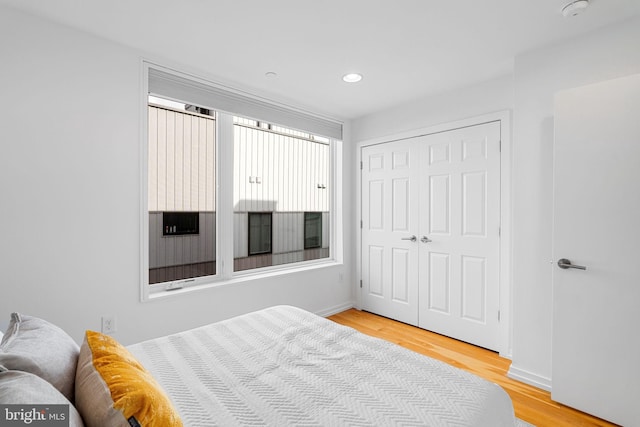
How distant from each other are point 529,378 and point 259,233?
2.64 metres

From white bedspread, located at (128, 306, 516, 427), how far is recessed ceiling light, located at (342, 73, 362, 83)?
83.9 inches

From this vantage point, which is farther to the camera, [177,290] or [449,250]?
[449,250]

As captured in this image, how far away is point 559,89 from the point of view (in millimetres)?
2232

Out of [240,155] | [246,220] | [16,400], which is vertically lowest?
[16,400]

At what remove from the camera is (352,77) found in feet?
9.27

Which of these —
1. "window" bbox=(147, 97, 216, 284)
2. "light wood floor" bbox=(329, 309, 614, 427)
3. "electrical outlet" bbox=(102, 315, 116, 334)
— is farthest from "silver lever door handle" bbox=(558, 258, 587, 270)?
"electrical outlet" bbox=(102, 315, 116, 334)

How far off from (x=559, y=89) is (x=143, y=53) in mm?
3011

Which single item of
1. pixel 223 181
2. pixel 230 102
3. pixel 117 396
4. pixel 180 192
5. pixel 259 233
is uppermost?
pixel 230 102

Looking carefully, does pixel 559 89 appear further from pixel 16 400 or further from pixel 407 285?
pixel 16 400

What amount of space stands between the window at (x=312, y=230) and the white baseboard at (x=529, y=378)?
2342 mm

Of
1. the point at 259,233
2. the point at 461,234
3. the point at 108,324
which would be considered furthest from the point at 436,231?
the point at 108,324

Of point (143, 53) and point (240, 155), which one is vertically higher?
point (143, 53)

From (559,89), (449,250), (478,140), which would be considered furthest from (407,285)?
(559,89)

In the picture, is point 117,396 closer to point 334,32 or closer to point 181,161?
point 334,32
